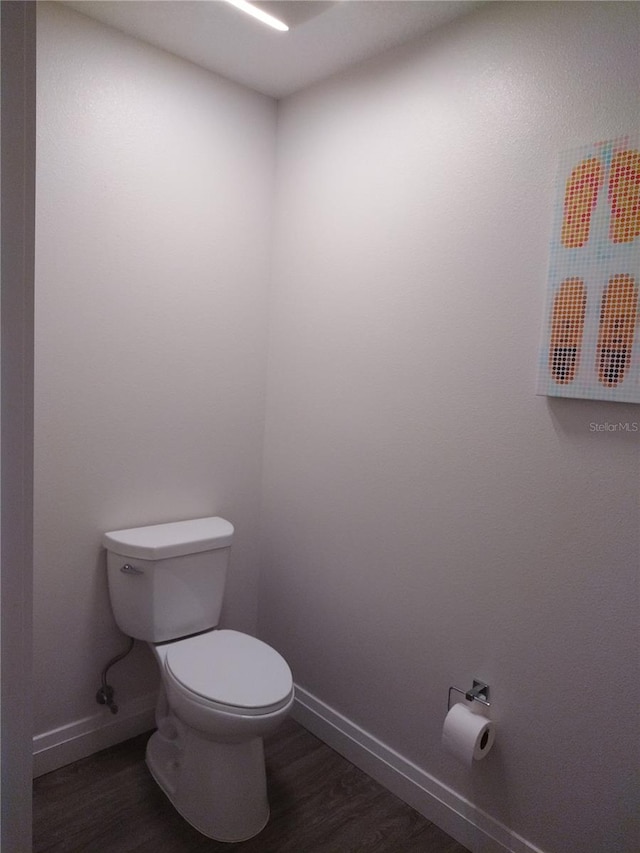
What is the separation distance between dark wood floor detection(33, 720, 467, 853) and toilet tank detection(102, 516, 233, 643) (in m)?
0.48

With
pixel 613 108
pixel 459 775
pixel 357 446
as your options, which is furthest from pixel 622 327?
pixel 459 775

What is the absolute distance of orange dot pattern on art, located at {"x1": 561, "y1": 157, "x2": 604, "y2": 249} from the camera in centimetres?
148

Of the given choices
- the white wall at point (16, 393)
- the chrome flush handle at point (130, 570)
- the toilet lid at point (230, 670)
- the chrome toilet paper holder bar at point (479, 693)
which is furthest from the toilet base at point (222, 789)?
the white wall at point (16, 393)

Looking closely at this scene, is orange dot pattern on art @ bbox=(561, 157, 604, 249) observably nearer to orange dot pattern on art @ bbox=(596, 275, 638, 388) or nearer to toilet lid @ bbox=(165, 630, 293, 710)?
orange dot pattern on art @ bbox=(596, 275, 638, 388)

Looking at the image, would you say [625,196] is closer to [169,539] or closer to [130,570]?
[169,539]

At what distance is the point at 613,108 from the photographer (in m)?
1.45

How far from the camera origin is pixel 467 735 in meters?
1.69

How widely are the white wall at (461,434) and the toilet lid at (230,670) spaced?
401 millimetres

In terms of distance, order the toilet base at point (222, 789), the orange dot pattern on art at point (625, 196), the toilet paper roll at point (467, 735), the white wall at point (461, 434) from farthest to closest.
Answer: the toilet base at point (222, 789), the toilet paper roll at point (467, 735), the white wall at point (461, 434), the orange dot pattern on art at point (625, 196)

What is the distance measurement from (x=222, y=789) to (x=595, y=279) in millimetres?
1833

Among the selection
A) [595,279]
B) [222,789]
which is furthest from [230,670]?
[595,279]

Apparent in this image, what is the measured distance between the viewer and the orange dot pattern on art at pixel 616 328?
142 centimetres

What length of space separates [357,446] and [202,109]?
1372mm

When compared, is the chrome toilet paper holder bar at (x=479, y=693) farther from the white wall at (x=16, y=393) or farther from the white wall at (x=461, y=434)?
the white wall at (x=16, y=393)
